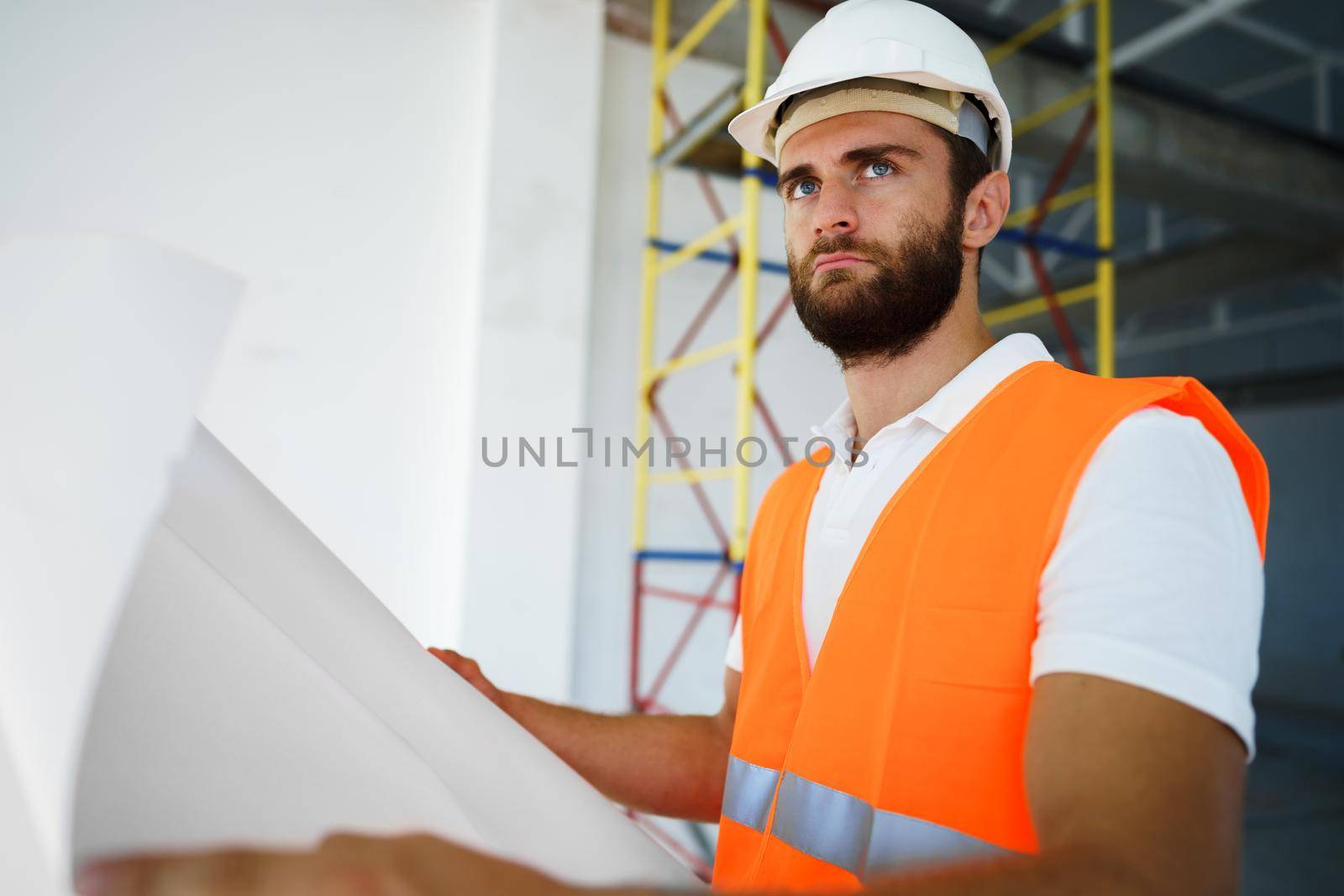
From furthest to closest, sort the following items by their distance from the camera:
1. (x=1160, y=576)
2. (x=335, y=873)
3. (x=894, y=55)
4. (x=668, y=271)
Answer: (x=668, y=271) < (x=894, y=55) < (x=1160, y=576) < (x=335, y=873)

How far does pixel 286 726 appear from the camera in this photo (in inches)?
31.2

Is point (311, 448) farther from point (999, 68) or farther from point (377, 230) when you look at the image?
point (999, 68)

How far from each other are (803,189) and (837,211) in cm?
13

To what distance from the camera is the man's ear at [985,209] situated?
173 centimetres

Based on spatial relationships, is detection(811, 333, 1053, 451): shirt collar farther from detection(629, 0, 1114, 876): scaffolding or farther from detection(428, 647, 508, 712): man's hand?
detection(629, 0, 1114, 876): scaffolding

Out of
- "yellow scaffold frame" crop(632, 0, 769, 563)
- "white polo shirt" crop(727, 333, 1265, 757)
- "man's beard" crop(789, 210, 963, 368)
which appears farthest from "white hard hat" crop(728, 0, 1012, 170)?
"yellow scaffold frame" crop(632, 0, 769, 563)

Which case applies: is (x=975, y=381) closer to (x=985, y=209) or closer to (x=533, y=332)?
(x=985, y=209)

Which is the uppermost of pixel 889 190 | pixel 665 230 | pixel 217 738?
pixel 665 230

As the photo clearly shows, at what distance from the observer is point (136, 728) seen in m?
0.73

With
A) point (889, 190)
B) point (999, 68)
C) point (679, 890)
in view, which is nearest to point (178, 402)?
point (679, 890)

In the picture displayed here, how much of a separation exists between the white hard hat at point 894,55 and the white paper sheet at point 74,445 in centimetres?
129

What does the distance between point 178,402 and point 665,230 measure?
5.24 m

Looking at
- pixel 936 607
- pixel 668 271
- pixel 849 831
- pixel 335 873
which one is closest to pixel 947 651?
pixel 936 607

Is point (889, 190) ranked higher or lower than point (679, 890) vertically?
higher
